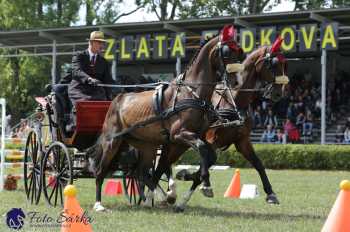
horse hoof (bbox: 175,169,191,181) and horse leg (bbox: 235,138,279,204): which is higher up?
horse leg (bbox: 235,138,279,204)

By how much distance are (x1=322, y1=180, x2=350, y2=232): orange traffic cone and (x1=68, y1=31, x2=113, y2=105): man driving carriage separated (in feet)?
15.7

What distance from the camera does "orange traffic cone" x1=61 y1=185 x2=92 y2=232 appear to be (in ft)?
20.8

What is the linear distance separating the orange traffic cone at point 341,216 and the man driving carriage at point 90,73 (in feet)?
15.7

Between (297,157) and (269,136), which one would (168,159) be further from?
(269,136)

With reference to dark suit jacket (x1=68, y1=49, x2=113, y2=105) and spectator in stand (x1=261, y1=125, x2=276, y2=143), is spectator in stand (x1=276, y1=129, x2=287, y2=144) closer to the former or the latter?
spectator in stand (x1=261, y1=125, x2=276, y2=143)

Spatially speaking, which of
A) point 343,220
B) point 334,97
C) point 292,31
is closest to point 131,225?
point 343,220

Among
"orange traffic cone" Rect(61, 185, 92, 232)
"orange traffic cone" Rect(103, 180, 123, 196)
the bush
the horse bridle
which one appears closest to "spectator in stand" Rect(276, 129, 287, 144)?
the bush

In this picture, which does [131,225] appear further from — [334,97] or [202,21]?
[334,97]

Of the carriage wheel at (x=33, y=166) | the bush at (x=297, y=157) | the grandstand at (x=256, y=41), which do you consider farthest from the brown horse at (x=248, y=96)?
the grandstand at (x=256, y=41)

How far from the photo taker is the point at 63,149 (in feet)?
33.2

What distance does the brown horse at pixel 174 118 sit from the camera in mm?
9000

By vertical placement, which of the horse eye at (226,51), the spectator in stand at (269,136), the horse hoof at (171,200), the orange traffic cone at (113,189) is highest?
the horse eye at (226,51)

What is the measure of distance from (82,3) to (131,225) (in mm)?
33495

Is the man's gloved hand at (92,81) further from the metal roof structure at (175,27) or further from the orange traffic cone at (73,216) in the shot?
the metal roof structure at (175,27)
